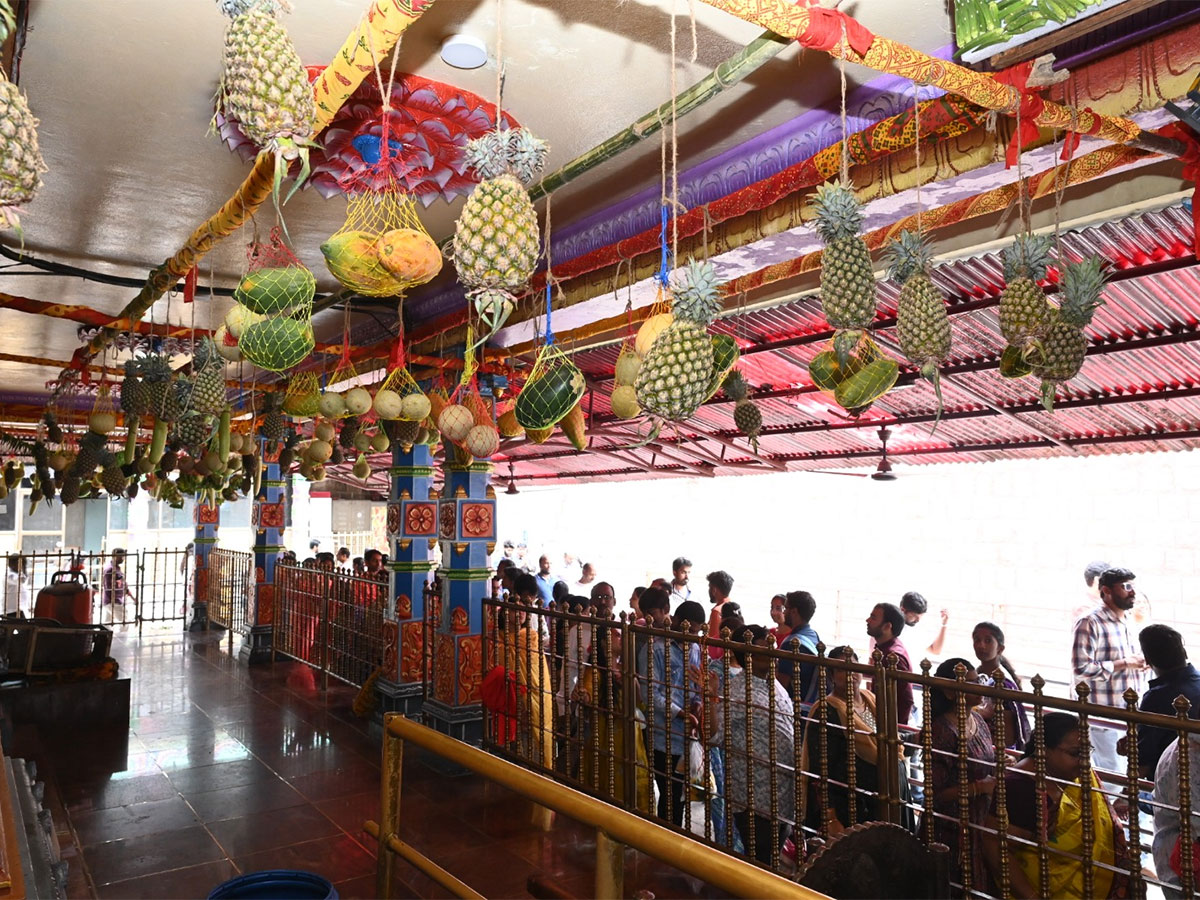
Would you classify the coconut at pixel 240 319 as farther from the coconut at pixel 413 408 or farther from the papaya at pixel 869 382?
the papaya at pixel 869 382

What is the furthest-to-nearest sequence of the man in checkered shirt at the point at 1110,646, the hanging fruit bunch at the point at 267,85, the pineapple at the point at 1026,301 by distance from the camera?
1. the man in checkered shirt at the point at 1110,646
2. the pineapple at the point at 1026,301
3. the hanging fruit bunch at the point at 267,85

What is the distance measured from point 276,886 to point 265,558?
8.04 meters

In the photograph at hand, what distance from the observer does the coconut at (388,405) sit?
12.4ft

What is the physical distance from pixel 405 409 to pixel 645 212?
1526 mm

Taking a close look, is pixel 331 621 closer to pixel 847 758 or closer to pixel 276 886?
pixel 276 886

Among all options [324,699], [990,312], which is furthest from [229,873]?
[990,312]

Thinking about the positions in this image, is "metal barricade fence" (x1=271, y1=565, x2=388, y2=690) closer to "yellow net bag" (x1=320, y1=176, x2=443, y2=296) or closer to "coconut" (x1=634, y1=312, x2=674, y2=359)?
"coconut" (x1=634, y1=312, x2=674, y2=359)

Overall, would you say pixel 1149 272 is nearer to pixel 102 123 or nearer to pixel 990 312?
pixel 990 312

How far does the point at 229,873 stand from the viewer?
3.96 m

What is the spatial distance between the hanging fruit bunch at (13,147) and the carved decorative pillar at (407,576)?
4.85 meters

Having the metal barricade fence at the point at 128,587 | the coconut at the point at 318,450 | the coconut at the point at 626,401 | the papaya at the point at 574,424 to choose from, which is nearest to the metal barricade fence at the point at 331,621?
the coconut at the point at 318,450

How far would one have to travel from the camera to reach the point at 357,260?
2020 millimetres

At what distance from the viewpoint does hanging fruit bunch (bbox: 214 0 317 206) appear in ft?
5.04

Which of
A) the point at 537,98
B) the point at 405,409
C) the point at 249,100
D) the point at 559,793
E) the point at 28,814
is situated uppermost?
the point at 537,98
